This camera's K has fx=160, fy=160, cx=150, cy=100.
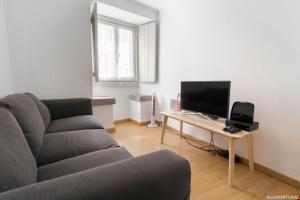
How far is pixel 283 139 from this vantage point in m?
1.65

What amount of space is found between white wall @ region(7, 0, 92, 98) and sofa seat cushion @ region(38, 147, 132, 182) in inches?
66.3

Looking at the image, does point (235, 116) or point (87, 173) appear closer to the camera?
point (87, 173)

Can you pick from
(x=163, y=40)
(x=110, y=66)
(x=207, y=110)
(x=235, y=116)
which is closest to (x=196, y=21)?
(x=163, y=40)

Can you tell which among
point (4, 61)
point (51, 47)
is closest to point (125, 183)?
point (4, 61)

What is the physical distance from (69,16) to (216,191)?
2909 millimetres

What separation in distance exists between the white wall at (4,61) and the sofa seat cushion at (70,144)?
2.65 feet

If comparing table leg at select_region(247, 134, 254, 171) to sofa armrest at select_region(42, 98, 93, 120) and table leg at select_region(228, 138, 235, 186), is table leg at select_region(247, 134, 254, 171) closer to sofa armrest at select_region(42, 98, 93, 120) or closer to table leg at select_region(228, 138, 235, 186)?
table leg at select_region(228, 138, 235, 186)

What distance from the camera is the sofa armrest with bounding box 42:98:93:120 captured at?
2088 millimetres

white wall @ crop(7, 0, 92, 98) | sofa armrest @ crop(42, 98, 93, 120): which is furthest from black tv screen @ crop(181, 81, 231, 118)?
white wall @ crop(7, 0, 92, 98)

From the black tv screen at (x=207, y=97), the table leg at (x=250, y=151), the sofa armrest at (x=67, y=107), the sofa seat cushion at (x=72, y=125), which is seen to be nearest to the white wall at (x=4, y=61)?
the sofa armrest at (x=67, y=107)

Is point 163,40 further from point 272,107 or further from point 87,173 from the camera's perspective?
point 87,173

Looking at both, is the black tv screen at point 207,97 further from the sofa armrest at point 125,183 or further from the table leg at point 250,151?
the sofa armrest at point 125,183

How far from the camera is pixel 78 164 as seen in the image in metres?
1.00

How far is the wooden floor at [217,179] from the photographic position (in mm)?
1464
